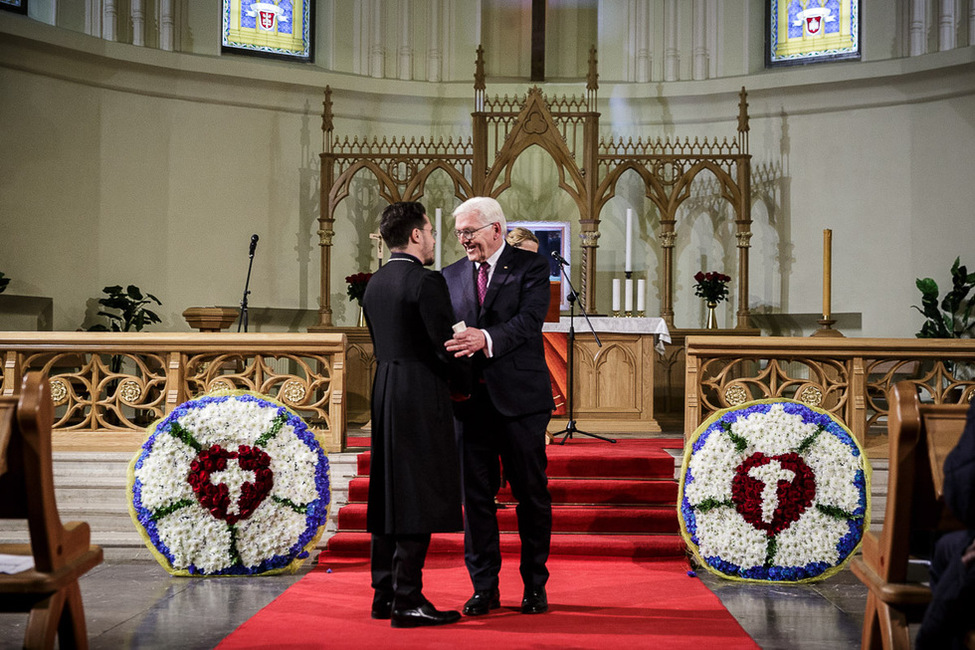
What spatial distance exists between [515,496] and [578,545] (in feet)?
4.65

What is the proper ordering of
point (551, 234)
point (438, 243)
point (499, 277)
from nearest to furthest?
point (499, 277) → point (551, 234) → point (438, 243)

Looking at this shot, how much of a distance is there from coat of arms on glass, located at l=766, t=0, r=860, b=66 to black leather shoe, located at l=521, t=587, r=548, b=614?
28.2 feet

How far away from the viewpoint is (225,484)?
201 inches

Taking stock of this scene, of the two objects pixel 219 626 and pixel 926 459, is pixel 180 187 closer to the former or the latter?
pixel 219 626

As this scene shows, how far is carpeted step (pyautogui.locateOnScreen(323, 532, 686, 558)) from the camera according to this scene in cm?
547

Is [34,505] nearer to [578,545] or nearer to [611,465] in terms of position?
[578,545]

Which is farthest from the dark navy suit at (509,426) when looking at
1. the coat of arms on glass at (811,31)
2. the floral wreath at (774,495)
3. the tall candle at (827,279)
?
the coat of arms on glass at (811,31)

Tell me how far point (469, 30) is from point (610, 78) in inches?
69.9

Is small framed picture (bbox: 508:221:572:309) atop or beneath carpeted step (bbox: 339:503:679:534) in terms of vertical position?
atop

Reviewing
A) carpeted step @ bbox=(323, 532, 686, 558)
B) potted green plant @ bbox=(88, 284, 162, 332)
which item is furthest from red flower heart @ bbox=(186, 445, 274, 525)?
potted green plant @ bbox=(88, 284, 162, 332)

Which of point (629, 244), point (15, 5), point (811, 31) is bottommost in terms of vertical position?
point (629, 244)

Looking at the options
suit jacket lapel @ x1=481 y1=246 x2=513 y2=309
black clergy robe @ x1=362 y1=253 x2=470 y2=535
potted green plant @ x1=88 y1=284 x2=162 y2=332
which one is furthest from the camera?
potted green plant @ x1=88 y1=284 x2=162 y2=332

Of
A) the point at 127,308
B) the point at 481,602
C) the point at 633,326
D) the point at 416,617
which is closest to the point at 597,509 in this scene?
the point at 481,602

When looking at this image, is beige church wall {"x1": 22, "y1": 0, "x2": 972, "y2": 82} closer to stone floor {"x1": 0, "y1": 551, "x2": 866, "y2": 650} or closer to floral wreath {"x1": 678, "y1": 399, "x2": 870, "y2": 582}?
floral wreath {"x1": 678, "y1": 399, "x2": 870, "y2": 582}
